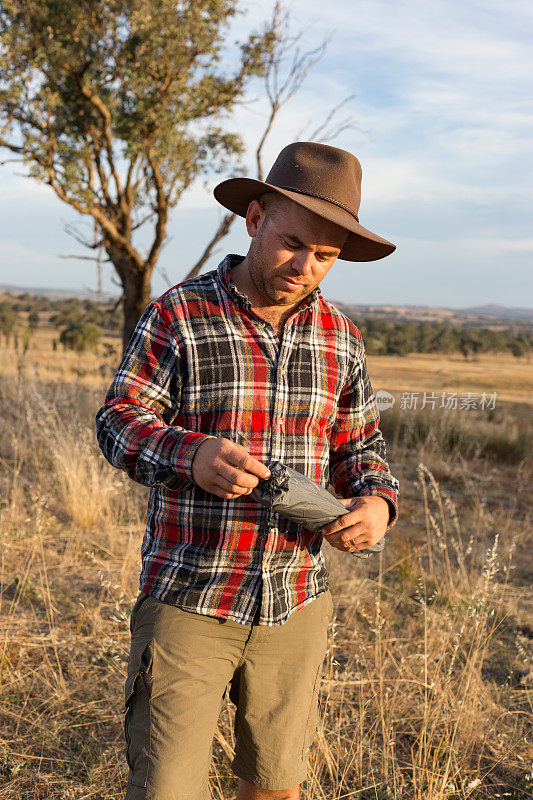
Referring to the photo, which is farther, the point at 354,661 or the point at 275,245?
the point at 354,661

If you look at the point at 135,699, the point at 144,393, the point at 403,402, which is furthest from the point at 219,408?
the point at 403,402

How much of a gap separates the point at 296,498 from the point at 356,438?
514 mm

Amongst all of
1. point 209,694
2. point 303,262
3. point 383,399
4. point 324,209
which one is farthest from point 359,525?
point 383,399

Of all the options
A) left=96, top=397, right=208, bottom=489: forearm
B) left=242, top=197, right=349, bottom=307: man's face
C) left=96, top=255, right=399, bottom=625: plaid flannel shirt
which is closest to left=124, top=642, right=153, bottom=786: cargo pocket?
left=96, top=255, right=399, bottom=625: plaid flannel shirt

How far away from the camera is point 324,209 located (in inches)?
69.9

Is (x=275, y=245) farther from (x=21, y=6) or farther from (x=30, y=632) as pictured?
(x=21, y=6)

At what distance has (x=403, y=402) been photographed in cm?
1146

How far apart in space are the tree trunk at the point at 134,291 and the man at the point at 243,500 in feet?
27.7

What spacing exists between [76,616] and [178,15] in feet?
26.0

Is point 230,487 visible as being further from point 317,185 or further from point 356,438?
point 317,185

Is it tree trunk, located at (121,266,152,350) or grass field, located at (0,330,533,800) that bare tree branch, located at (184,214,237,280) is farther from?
grass field, located at (0,330,533,800)

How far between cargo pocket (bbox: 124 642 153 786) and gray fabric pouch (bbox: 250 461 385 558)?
0.49 m

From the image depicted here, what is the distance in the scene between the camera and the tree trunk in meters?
10.2

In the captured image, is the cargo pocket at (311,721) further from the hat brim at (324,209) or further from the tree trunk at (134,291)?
the tree trunk at (134,291)
